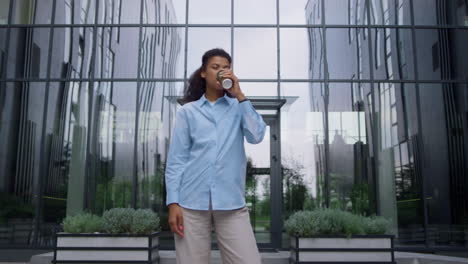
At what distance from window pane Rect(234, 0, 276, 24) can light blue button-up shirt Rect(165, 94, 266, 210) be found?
7.18 meters

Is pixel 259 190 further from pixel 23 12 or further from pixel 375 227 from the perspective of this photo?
pixel 23 12

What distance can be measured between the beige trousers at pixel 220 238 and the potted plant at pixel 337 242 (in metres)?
→ 4.02

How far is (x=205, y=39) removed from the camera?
8711mm

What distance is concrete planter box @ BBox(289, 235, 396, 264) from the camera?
5527 millimetres

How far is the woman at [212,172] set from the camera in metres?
1.74

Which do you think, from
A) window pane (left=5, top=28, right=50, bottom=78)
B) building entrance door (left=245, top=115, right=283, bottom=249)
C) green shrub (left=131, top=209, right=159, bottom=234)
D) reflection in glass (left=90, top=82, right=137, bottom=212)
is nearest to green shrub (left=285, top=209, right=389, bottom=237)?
green shrub (left=131, top=209, right=159, bottom=234)

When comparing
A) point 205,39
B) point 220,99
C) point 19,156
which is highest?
point 205,39

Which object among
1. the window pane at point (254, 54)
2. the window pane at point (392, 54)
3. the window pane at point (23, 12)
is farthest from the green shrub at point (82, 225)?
the window pane at point (392, 54)

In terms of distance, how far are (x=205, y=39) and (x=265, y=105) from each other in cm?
180

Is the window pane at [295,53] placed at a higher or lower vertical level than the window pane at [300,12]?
lower

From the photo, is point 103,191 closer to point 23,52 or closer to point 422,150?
point 23,52

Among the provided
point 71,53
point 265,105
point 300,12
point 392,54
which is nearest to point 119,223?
point 265,105

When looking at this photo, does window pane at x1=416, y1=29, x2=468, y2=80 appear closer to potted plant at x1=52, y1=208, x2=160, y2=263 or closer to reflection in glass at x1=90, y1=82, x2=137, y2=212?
reflection in glass at x1=90, y1=82, x2=137, y2=212

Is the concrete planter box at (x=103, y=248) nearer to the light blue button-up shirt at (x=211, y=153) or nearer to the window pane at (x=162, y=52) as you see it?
the window pane at (x=162, y=52)
